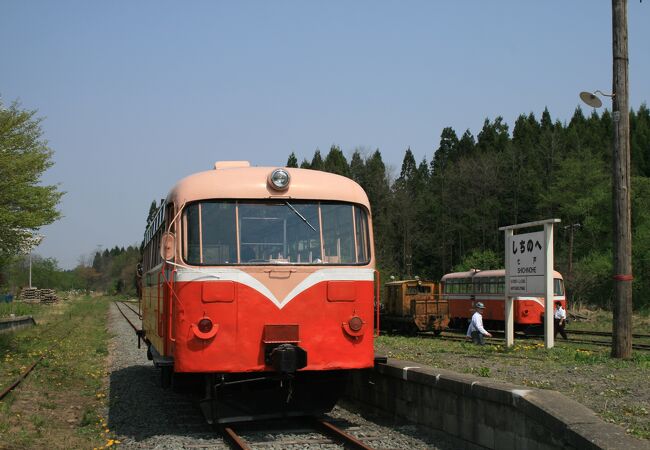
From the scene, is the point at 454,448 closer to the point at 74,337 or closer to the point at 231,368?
the point at 231,368

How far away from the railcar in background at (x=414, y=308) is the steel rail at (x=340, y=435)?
21.0 metres

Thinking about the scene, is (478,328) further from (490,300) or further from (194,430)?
(490,300)

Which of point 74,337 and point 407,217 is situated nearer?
point 74,337

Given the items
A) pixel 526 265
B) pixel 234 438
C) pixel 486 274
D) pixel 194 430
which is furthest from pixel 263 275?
pixel 486 274

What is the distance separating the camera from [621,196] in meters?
14.2

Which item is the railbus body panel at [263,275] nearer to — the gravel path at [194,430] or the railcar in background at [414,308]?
the gravel path at [194,430]

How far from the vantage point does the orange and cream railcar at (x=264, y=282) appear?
8750mm

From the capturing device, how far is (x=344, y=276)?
9.30 meters

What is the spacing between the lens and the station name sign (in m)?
16.3

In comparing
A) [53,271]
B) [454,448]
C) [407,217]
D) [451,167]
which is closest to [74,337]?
[454,448]

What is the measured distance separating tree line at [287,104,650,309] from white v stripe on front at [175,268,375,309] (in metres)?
44.4

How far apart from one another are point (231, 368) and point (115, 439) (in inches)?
69.9

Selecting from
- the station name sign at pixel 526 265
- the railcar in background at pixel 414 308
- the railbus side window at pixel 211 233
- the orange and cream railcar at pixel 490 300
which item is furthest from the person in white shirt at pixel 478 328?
the railbus side window at pixel 211 233

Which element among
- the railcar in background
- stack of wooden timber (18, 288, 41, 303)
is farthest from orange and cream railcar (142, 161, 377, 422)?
stack of wooden timber (18, 288, 41, 303)
